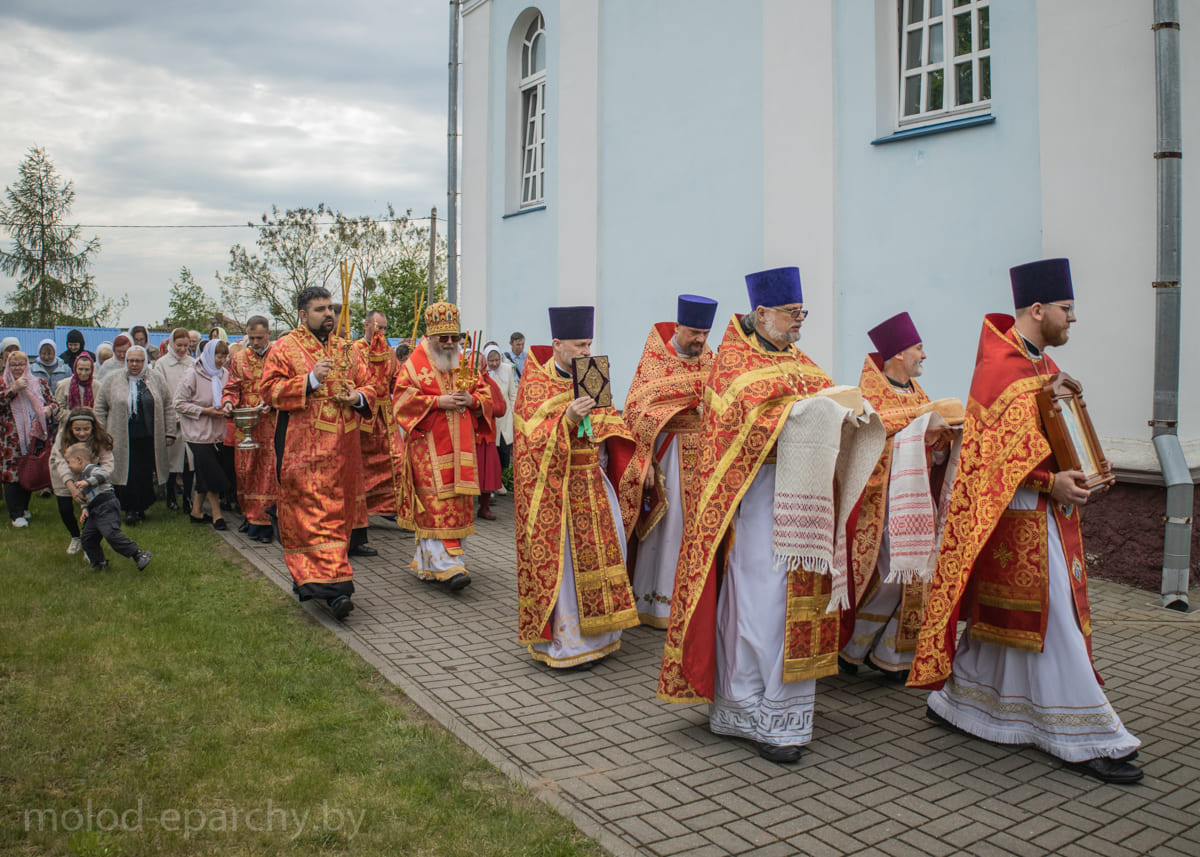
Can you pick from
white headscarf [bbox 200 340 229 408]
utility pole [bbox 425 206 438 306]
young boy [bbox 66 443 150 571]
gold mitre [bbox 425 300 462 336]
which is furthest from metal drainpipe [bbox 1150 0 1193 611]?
utility pole [bbox 425 206 438 306]

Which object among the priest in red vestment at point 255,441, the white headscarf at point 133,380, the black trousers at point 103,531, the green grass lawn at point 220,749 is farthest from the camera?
the white headscarf at point 133,380

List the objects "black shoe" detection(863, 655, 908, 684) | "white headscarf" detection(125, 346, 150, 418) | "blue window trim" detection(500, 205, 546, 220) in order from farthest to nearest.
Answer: "blue window trim" detection(500, 205, 546, 220)
"white headscarf" detection(125, 346, 150, 418)
"black shoe" detection(863, 655, 908, 684)

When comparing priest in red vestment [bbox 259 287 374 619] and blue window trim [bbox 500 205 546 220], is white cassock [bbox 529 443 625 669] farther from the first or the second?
blue window trim [bbox 500 205 546 220]

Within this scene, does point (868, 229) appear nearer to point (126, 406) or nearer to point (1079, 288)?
point (1079, 288)

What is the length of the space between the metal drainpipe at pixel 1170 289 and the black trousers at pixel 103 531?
7.79 meters

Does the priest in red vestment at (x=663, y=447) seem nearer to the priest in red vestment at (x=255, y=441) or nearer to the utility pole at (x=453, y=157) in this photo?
the priest in red vestment at (x=255, y=441)

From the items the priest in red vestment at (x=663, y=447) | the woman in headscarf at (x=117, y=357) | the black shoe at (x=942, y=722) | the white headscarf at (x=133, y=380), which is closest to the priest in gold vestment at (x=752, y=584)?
the black shoe at (x=942, y=722)

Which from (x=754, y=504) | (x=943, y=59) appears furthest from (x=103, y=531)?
(x=943, y=59)

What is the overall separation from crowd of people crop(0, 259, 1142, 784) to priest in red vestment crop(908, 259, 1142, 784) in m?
0.01

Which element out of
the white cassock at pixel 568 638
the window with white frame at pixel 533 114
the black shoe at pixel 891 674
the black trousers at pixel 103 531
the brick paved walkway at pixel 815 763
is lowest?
the brick paved walkway at pixel 815 763

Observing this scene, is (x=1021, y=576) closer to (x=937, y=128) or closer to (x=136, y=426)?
(x=937, y=128)

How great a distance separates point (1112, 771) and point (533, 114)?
1294cm

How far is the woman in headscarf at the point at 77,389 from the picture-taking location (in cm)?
1030

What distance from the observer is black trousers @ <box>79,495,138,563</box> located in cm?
756
